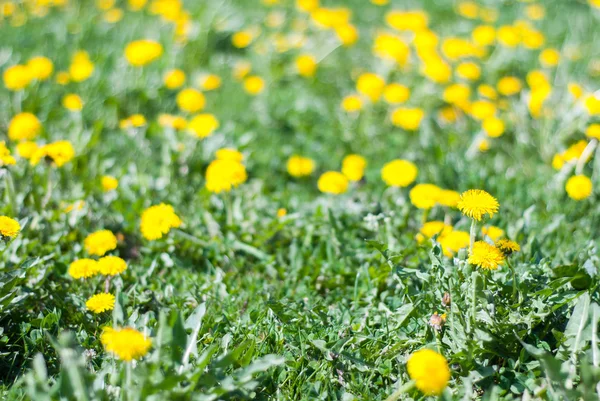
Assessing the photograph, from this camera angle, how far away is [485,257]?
1.87 meters

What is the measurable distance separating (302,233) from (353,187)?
19.4 inches

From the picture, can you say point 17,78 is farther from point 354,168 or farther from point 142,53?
point 354,168

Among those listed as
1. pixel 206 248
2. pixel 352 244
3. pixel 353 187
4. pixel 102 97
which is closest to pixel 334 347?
pixel 352 244

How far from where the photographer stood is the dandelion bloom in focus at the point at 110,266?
7.17ft

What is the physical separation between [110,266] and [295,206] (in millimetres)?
1018

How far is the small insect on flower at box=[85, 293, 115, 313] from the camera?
6.68ft

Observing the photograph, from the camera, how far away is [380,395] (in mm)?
1920

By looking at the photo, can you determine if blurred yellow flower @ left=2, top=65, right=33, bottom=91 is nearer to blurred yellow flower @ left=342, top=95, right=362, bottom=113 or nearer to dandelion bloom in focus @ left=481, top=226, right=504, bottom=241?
blurred yellow flower @ left=342, top=95, right=362, bottom=113

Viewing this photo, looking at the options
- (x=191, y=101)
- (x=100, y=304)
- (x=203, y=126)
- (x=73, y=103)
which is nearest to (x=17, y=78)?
(x=73, y=103)

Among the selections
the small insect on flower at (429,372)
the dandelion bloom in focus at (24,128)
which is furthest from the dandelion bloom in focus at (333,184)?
the dandelion bloom in focus at (24,128)

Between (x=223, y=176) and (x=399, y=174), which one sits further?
(x=399, y=174)

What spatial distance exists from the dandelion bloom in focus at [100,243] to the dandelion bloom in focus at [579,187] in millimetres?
2048

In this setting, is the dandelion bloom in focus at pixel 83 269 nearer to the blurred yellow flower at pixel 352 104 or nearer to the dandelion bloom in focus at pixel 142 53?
the dandelion bloom in focus at pixel 142 53

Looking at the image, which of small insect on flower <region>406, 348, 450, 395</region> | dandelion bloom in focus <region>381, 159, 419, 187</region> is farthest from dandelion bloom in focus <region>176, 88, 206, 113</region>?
small insect on flower <region>406, 348, 450, 395</region>
